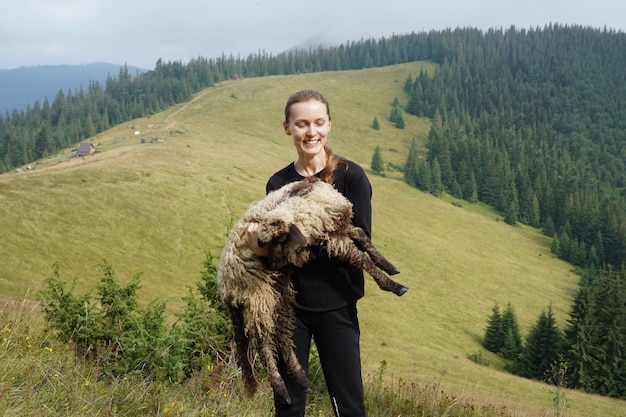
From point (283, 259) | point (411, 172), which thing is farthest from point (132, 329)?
point (411, 172)

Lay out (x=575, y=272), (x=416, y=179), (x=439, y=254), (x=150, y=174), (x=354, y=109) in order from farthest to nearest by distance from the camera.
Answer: (x=354, y=109) < (x=416, y=179) < (x=575, y=272) < (x=439, y=254) < (x=150, y=174)

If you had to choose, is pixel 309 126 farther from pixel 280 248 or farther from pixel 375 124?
pixel 375 124

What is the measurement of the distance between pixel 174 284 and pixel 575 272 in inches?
2394

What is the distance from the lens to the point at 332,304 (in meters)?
3.46

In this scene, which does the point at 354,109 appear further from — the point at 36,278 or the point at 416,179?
the point at 36,278

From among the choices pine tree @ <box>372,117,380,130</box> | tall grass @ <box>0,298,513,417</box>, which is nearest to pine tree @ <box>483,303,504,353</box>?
tall grass @ <box>0,298,513,417</box>

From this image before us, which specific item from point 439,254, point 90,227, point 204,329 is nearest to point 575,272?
point 439,254

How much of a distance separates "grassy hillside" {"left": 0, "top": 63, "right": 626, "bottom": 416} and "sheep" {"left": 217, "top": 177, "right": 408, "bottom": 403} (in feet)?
19.8

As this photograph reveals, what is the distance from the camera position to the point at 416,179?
→ 300 ft

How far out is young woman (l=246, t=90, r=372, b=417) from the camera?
3473 millimetres

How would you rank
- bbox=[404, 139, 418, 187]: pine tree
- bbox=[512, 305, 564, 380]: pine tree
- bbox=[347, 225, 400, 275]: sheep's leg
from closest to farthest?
bbox=[347, 225, 400, 275]: sheep's leg → bbox=[512, 305, 564, 380]: pine tree → bbox=[404, 139, 418, 187]: pine tree

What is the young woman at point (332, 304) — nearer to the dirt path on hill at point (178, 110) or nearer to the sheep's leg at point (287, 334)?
the sheep's leg at point (287, 334)

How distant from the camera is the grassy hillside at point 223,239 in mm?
31031

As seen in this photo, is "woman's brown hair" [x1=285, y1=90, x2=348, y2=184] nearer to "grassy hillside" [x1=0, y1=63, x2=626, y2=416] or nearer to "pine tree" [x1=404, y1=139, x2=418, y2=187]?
"grassy hillside" [x1=0, y1=63, x2=626, y2=416]
